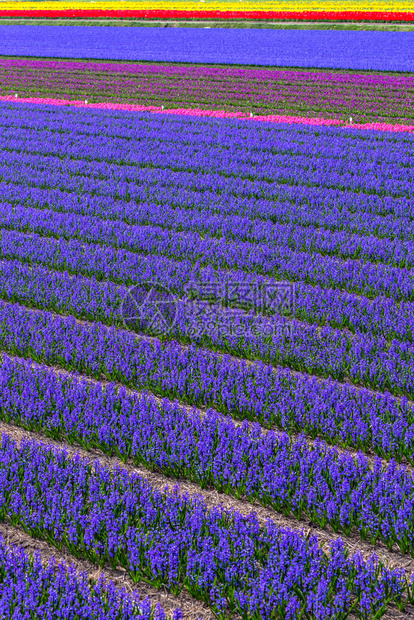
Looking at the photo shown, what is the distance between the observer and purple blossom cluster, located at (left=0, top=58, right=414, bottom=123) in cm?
1970

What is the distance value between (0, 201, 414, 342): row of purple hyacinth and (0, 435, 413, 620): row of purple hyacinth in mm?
3084

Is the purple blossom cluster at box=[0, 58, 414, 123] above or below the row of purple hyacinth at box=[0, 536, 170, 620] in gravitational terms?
above

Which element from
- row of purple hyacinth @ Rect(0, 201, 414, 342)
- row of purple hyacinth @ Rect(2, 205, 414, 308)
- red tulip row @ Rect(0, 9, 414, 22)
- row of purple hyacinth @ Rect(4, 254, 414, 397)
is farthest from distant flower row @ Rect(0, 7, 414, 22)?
row of purple hyacinth @ Rect(4, 254, 414, 397)

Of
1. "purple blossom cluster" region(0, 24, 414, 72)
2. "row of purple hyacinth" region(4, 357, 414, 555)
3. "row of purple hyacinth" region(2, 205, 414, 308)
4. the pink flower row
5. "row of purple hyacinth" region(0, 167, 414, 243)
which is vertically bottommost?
"row of purple hyacinth" region(4, 357, 414, 555)

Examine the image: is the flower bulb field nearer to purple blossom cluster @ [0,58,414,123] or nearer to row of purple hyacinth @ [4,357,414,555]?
row of purple hyacinth @ [4,357,414,555]

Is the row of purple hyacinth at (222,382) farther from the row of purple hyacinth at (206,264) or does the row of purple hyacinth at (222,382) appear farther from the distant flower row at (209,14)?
the distant flower row at (209,14)

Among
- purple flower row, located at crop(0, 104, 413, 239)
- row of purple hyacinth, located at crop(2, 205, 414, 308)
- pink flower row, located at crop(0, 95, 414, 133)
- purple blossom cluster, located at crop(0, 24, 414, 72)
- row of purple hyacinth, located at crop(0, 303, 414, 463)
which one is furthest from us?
purple blossom cluster, located at crop(0, 24, 414, 72)

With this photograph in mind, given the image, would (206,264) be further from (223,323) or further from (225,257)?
(223,323)

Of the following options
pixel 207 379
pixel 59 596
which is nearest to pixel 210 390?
pixel 207 379

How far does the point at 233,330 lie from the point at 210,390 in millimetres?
1187

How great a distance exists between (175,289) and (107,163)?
6801 mm

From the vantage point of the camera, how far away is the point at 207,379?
495 centimetres

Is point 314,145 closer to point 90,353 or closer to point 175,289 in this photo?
point 175,289

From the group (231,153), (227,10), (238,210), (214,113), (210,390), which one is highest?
(227,10)
